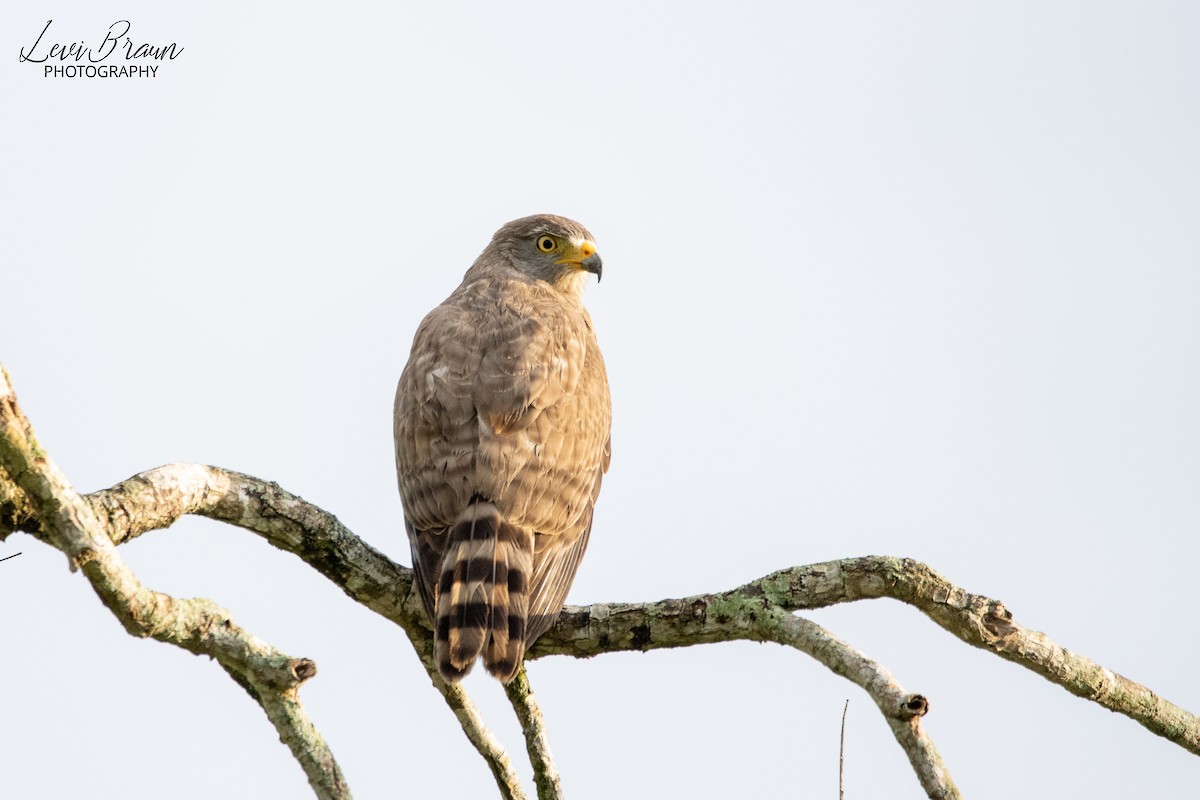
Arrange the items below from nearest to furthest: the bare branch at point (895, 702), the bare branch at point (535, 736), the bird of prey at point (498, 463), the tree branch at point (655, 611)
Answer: the bare branch at point (895, 702), the tree branch at point (655, 611), the bare branch at point (535, 736), the bird of prey at point (498, 463)

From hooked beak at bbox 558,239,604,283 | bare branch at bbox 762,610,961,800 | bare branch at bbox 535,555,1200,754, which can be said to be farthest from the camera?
hooked beak at bbox 558,239,604,283

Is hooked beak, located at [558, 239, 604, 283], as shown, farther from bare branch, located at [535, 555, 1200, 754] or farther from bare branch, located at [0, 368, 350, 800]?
bare branch, located at [0, 368, 350, 800]

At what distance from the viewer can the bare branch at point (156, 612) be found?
3855 millimetres

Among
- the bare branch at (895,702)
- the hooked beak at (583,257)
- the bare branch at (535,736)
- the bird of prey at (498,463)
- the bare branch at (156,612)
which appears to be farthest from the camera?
the hooked beak at (583,257)

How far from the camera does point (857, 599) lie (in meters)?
5.30

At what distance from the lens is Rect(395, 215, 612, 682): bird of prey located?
5852 mm

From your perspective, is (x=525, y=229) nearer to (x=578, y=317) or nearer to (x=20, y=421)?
(x=578, y=317)

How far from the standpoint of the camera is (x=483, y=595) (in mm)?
5836

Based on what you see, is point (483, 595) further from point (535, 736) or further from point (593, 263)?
point (593, 263)

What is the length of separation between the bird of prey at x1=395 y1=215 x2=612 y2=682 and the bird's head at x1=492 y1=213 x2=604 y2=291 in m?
0.91

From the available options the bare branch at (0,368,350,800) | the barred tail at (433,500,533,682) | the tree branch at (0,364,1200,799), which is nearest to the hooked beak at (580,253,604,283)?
the barred tail at (433,500,533,682)

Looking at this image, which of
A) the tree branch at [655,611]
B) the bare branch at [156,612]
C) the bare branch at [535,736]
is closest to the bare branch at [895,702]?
the tree branch at [655,611]

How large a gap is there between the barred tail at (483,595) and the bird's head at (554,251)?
315 cm

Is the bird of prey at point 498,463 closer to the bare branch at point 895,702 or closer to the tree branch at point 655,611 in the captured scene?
the tree branch at point 655,611
